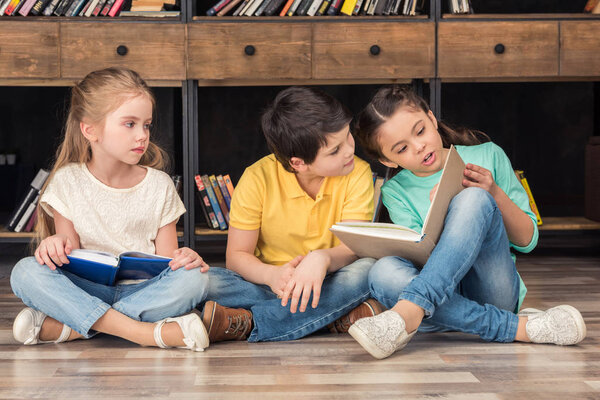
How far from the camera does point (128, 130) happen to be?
1529mm

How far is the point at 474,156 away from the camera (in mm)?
1582

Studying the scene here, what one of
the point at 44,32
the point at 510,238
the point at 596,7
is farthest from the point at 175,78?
the point at 596,7

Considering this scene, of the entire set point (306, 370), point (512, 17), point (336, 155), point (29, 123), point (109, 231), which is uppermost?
point (512, 17)

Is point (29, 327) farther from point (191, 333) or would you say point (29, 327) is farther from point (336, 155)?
point (336, 155)

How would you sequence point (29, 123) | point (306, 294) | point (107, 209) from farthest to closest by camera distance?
point (29, 123), point (107, 209), point (306, 294)

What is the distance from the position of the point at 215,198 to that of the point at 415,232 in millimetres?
1398

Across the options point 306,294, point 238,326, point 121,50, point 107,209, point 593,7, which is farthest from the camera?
point 593,7

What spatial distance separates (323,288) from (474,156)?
1.57ft

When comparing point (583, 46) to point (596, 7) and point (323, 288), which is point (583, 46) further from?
point (323, 288)

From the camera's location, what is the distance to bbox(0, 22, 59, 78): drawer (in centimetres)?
238

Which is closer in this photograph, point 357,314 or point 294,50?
point 357,314

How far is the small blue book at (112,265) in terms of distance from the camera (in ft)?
4.55

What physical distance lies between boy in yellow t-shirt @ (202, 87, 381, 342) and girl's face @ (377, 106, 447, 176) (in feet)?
0.28

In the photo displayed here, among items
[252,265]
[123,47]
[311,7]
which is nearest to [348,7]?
[311,7]
